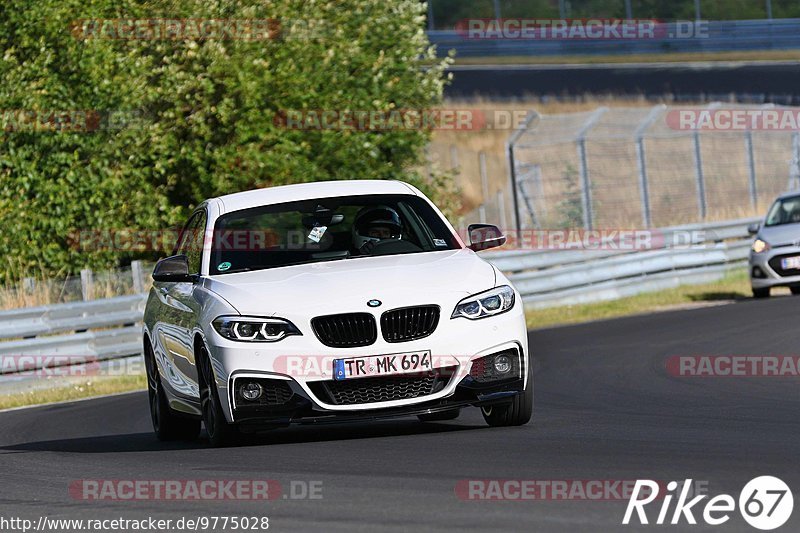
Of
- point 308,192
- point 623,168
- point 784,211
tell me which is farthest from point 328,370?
point 623,168

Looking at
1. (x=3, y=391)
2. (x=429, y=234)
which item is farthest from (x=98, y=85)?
(x=429, y=234)

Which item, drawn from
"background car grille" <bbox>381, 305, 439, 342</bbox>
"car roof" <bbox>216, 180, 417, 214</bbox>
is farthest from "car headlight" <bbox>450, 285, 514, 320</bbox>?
"car roof" <bbox>216, 180, 417, 214</bbox>

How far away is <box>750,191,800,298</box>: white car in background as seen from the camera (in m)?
22.9

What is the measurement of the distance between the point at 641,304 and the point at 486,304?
617 inches

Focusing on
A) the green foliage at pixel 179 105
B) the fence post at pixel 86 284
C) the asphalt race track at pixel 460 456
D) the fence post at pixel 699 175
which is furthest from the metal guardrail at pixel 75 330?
the fence post at pixel 699 175

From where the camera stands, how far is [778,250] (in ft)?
75.0

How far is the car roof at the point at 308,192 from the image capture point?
1075 cm

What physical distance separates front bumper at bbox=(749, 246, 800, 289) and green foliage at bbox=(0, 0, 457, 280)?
738 cm

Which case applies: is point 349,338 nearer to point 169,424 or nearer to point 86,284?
point 169,424

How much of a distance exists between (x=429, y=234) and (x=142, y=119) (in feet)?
49.9

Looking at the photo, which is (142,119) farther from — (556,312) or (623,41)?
(623,41)

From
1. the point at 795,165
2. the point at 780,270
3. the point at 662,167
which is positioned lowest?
the point at 662,167

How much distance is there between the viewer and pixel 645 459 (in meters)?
7.96

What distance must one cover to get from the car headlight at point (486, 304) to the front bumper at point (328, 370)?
0.16 feet
